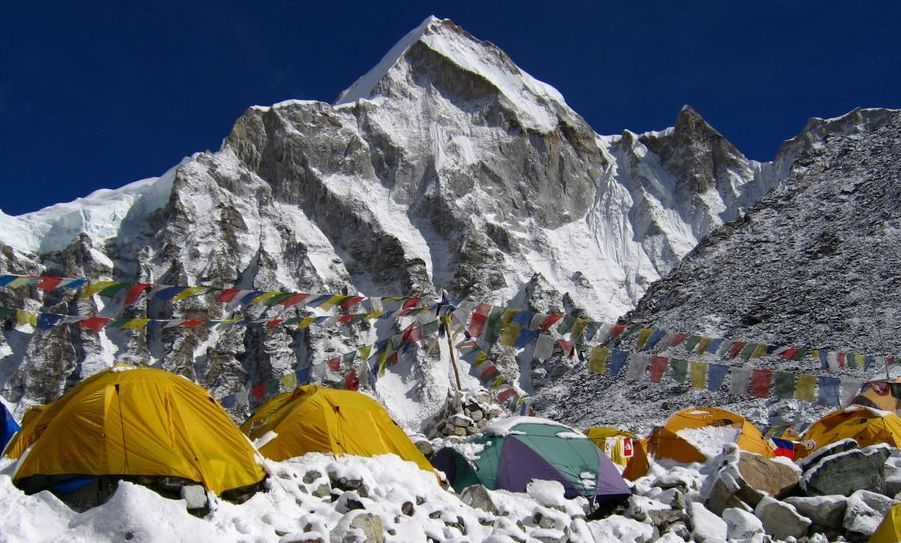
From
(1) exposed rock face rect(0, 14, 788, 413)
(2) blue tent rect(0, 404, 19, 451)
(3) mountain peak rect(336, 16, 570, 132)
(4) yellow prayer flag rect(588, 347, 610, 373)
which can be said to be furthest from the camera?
(3) mountain peak rect(336, 16, 570, 132)

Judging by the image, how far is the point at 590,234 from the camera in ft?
367

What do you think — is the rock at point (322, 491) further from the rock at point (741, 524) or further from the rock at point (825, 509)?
the rock at point (825, 509)

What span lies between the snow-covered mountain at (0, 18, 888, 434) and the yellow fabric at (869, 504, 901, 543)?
2564 inches

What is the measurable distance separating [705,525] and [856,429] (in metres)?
7.88

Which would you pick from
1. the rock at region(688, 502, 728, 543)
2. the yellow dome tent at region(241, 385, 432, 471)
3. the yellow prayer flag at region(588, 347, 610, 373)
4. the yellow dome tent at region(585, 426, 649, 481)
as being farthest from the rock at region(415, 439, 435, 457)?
the yellow prayer flag at region(588, 347, 610, 373)

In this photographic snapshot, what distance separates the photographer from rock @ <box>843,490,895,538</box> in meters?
10.0

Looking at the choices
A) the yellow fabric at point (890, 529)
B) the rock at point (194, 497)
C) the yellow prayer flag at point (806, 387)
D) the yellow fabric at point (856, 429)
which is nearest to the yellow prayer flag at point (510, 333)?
the yellow fabric at point (856, 429)

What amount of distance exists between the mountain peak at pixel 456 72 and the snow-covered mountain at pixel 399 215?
329mm

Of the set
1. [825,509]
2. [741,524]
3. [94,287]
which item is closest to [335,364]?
[94,287]

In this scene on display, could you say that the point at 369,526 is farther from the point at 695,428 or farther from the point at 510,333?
the point at 695,428

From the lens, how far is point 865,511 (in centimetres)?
1023

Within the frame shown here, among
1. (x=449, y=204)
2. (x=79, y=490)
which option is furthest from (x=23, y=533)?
(x=449, y=204)

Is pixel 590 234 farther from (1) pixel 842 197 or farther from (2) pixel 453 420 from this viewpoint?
(2) pixel 453 420

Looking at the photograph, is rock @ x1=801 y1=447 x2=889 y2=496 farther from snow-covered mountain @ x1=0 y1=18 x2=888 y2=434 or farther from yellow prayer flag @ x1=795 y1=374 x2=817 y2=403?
snow-covered mountain @ x1=0 y1=18 x2=888 y2=434
